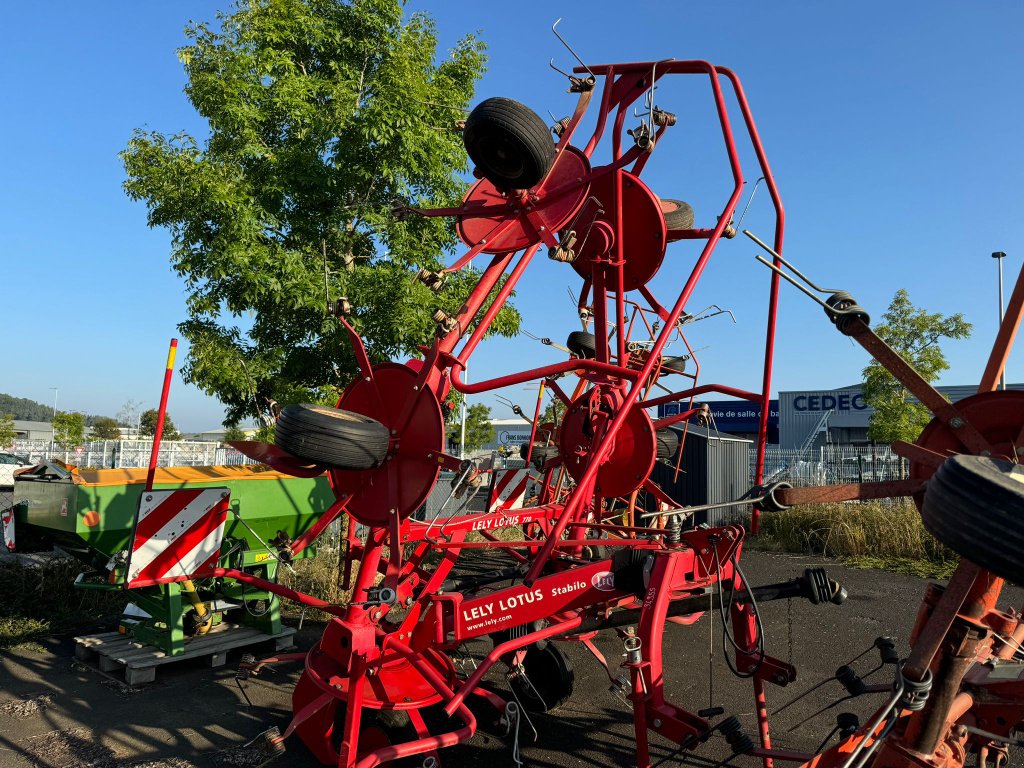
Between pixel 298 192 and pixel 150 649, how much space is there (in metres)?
5.29

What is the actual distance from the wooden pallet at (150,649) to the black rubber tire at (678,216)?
5.02 meters

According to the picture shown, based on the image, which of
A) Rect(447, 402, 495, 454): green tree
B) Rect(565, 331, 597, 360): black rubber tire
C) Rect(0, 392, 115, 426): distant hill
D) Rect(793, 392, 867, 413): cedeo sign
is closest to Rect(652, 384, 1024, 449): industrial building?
Rect(793, 392, 867, 413): cedeo sign

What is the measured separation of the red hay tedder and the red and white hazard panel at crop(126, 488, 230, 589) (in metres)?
0.43

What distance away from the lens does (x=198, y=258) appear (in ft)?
26.3

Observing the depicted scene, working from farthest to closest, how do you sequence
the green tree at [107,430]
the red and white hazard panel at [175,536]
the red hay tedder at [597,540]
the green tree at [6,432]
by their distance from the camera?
1. the green tree at [107,430]
2. the green tree at [6,432]
3. the red and white hazard panel at [175,536]
4. the red hay tedder at [597,540]

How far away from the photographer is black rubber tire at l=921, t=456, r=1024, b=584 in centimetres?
186

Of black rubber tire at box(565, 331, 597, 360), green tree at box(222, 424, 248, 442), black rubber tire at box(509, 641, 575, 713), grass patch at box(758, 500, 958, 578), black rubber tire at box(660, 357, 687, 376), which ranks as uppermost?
black rubber tire at box(565, 331, 597, 360)

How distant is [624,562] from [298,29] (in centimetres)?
818

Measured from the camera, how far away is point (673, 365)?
6.16 metres

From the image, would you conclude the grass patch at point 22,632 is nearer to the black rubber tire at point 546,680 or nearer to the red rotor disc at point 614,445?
the black rubber tire at point 546,680

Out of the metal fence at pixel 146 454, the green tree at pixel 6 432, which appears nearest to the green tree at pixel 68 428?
the green tree at pixel 6 432

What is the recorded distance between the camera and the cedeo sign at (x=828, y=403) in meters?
41.2

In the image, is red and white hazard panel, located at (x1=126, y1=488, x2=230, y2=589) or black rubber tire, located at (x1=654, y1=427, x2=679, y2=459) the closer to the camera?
red and white hazard panel, located at (x1=126, y1=488, x2=230, y2=589)

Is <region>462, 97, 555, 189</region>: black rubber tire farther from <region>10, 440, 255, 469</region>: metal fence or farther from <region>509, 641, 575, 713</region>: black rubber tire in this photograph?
<region>10, 440, 255, 469</region>: metal fence
